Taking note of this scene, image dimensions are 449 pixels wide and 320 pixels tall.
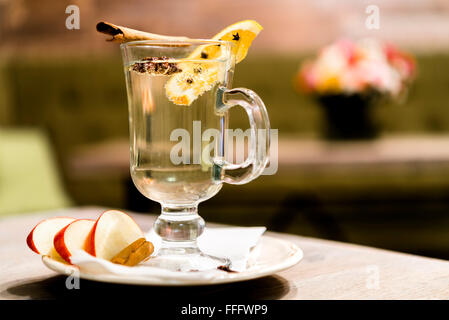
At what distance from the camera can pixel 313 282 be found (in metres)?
0.58

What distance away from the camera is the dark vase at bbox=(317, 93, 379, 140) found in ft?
7.12

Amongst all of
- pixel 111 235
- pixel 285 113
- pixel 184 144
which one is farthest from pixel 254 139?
pixel 285 113

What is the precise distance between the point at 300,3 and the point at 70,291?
2843mm

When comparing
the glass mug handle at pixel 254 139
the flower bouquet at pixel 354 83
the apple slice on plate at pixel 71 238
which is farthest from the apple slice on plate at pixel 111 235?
the flower bouquet at pixel 354 83

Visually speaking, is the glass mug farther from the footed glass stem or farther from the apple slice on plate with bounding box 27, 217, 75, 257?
the apple slice on plate with bounding box 27, 217, 75, 257

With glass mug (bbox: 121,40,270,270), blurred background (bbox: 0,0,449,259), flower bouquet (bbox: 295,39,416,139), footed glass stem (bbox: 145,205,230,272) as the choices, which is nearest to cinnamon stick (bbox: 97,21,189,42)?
glass mug (bbox: 121,40,270,270)

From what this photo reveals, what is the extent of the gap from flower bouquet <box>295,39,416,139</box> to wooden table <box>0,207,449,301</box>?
1.50 metres

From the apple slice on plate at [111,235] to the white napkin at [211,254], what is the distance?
0.13 feet

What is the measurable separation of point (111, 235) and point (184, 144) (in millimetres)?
121

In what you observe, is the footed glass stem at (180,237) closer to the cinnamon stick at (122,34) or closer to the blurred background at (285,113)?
the cinnamon stick at (122,34)

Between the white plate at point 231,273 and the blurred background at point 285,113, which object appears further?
the blurred background at point 285,113

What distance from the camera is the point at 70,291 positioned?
56cm

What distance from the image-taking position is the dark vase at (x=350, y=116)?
217 centimetres

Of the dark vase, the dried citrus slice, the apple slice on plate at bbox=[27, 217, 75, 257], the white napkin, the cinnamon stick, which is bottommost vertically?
the white napkin
